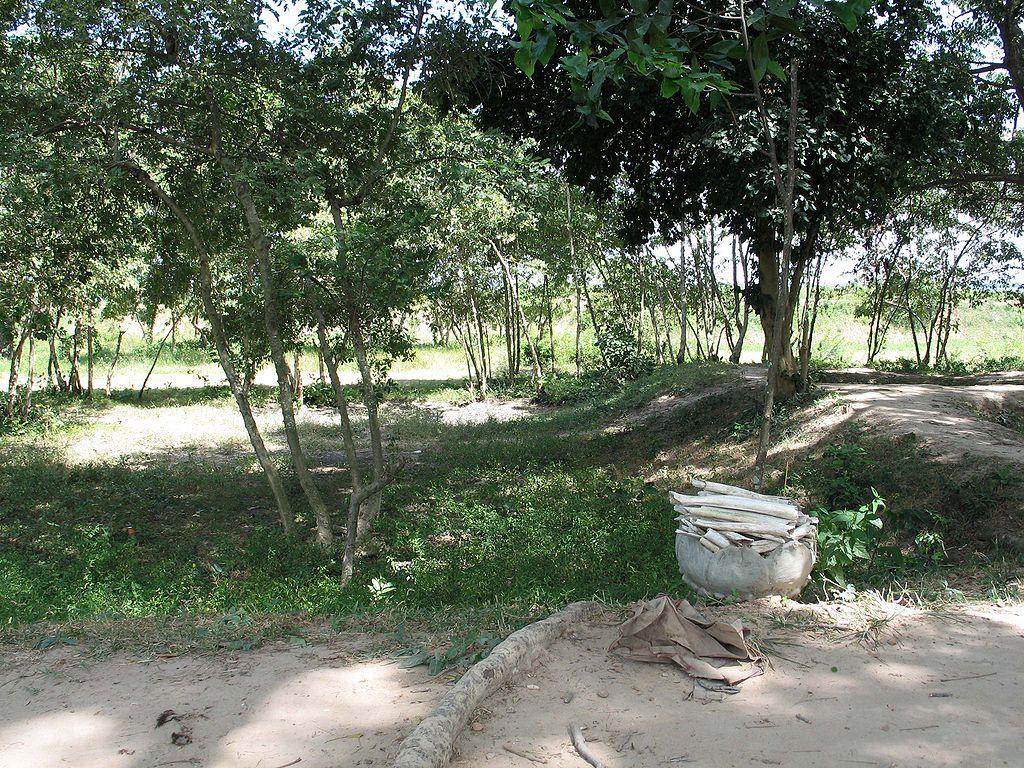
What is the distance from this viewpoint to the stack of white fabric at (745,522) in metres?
4.42

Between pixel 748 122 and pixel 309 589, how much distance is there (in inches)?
256

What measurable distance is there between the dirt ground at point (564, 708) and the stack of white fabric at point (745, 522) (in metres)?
0.57

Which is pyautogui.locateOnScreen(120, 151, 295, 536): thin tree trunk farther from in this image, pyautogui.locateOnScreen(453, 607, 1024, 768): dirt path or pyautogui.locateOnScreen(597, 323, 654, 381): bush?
pyautogui.locateOnScreen(597, 323, 654, 381): bush

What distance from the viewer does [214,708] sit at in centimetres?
325

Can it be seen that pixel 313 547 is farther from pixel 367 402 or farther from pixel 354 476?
pixel 367 402

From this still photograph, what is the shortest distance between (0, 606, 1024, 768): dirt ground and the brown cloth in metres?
0.07

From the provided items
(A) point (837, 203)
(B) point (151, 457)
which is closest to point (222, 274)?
(B) point (151, 457)

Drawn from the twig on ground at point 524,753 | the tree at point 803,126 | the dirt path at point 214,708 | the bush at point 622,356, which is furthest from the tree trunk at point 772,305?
the bush at point 622,356

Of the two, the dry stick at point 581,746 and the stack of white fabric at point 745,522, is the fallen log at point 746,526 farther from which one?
the dry stick at point 581,746

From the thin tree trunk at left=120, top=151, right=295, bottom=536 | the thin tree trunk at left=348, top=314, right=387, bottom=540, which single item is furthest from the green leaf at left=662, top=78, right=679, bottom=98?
the thin tree trunk at left=120, top=151, right=295, bottom=536

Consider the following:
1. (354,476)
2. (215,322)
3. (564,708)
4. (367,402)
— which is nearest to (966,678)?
(564,708)

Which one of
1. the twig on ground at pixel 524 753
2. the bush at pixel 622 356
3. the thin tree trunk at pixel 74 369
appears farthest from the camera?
the bush at pixel 622 356

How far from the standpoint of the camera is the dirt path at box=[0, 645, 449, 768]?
2.87 metres

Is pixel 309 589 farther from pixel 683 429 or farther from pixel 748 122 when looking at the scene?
pixel 683 429
